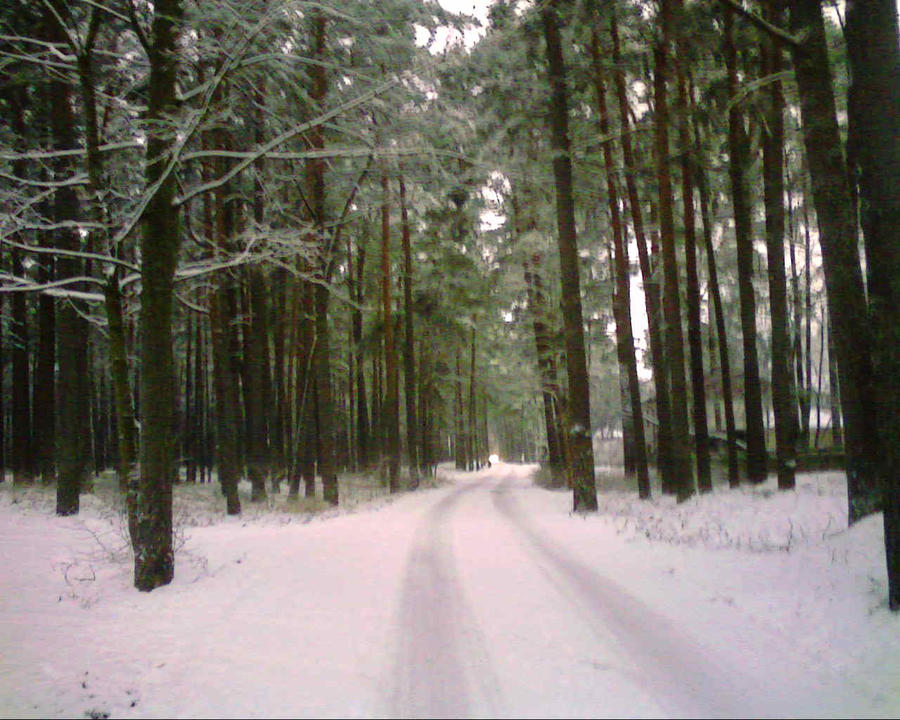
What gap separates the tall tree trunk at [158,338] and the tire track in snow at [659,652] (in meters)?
4.73

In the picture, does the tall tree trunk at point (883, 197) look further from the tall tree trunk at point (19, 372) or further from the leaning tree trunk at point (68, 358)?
the tall tree trunk at point (19, 372)

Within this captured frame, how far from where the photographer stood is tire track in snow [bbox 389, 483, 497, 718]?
3.94 metres

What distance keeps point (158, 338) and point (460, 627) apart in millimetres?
4694

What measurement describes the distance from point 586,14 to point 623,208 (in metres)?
6.99

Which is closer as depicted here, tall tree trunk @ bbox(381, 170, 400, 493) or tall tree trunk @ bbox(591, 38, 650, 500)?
tall tree trunk @ bbox(591, 38, 650, 500)

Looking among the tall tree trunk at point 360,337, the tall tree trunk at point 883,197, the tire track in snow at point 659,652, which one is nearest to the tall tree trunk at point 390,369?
the tall tree trunk at point 360,337

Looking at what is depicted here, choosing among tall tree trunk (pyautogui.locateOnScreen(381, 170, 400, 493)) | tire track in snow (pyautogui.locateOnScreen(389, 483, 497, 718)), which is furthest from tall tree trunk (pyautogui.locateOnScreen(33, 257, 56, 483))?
tire track in snow (pyautogui.locateOnScreen(389, 483, 497, 718))

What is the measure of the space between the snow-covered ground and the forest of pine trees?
3.04 ft

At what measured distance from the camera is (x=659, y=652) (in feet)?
15.6

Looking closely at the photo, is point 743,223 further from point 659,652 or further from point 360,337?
point 360,337

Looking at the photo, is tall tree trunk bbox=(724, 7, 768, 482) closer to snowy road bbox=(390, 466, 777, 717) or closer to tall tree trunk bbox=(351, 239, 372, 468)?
snowy road bbox=(390, 466, 777, 717)

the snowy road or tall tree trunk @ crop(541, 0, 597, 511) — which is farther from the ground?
tall tree trunk @ crop(541, 0, 597, 511)

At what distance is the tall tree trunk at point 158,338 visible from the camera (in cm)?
668

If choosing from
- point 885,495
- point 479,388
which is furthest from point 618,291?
point 479,388
